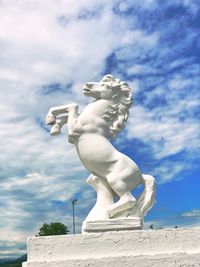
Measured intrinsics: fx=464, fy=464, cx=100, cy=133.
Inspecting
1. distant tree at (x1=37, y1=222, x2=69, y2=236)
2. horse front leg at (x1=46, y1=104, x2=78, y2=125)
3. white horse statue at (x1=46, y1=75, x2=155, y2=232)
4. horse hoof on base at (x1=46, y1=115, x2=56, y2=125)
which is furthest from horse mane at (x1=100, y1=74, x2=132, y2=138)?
distant tree at (x1=37, y1=222, x2=69, y2=236)

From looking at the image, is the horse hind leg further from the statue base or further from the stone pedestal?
the stone pedestal

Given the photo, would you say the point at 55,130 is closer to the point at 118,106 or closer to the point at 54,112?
the point at 54,112

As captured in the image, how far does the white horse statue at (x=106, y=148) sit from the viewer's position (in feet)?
23.7

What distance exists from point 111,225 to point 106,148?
47.7 inches

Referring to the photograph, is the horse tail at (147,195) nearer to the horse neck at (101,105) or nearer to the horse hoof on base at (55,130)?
the horse neck at (101,105)

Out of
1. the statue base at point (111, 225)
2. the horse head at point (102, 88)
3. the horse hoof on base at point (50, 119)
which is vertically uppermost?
the horse head at point (102, 88)

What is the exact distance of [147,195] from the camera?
294 inches

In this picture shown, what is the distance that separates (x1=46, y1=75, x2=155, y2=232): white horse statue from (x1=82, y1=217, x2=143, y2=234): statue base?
0.42 feet

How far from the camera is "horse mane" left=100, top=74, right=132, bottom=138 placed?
25.3ft

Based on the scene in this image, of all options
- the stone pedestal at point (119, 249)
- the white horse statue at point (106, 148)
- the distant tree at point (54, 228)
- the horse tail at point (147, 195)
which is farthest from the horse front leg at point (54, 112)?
the distant tree at point (54, 228)

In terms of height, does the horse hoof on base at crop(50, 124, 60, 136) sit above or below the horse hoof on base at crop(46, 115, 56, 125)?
below

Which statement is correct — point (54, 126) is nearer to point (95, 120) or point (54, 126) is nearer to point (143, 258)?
point (95, 120)

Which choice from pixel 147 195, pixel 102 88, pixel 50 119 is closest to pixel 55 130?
pixel 50 119

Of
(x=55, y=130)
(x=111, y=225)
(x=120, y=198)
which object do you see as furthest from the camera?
(x=55, y=130)
